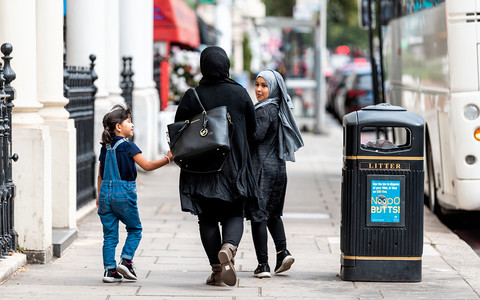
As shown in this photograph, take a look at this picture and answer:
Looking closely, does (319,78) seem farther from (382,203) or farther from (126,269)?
(126,269)

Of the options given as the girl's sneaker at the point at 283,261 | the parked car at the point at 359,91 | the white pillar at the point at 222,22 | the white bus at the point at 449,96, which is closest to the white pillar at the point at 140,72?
the white bus at the point at 449,96

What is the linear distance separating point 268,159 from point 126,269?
4.23 feet

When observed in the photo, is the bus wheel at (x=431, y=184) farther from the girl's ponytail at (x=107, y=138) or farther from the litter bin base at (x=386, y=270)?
the girl's ponytail at (x=107, y=138)

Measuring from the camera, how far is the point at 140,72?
56.3ft

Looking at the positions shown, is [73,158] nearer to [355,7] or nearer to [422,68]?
[422,68]

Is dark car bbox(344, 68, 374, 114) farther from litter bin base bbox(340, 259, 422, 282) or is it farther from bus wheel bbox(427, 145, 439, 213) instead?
litter bin base bbox(340, 259, 422, 282)

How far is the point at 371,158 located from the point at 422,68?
5.34 metres

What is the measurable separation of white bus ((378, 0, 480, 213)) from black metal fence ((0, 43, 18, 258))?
4326mm

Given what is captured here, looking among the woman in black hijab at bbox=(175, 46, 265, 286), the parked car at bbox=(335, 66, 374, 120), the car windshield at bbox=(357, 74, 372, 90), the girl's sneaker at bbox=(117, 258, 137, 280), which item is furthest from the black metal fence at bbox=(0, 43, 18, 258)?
the car windshield at bbox=(357, 74, 372, 90)

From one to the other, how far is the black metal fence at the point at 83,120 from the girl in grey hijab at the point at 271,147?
3.44m

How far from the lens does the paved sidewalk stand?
7082mm

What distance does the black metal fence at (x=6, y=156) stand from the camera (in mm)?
7406

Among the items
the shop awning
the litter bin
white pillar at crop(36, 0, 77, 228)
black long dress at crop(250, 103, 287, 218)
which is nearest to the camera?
the litter bin

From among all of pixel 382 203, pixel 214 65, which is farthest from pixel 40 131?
pixel 382 203
